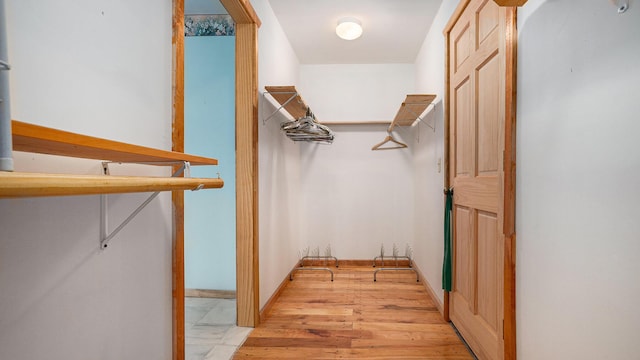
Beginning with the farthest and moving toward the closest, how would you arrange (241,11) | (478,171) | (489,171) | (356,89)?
(356,89) < (241,11) < (478,171) < (489,171)

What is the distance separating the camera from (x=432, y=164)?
2.88 metres

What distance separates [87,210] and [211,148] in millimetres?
2074

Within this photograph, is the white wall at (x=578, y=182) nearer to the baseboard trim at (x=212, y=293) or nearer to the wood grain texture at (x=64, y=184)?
the wood grain texture at (x=64, y=184)

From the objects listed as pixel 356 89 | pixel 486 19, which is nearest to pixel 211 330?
pixel 486 19

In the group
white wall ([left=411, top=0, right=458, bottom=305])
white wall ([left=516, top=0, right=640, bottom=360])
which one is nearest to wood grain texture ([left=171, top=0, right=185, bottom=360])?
white wall ([left=516, top=0, right=640, bottom=360])

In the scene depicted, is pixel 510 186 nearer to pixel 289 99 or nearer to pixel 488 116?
pixel 488 116

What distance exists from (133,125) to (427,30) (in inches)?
115

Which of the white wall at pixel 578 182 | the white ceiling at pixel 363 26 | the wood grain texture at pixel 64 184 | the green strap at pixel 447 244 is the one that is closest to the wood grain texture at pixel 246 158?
the white ceiling at pixel 363 26

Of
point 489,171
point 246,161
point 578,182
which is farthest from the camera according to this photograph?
point 246,161

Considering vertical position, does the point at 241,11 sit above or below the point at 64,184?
above

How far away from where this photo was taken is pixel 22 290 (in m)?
0.70

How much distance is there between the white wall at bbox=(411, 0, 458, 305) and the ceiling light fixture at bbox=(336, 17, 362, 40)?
698 mm

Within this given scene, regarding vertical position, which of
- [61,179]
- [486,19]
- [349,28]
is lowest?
[61,179]

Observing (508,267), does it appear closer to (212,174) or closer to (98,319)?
(98,319)
